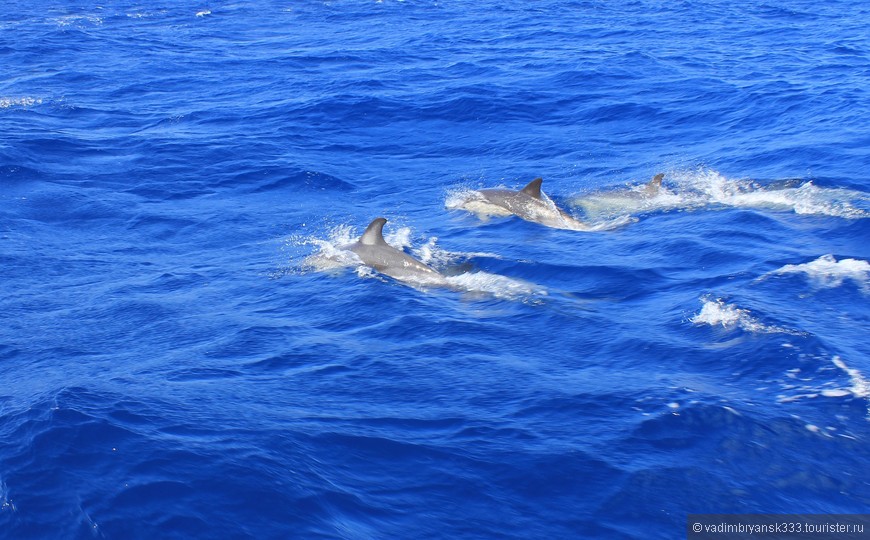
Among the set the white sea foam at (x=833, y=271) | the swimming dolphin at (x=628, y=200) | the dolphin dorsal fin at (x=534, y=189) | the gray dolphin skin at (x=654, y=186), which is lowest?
the white sea foam at (x=833, y=271)

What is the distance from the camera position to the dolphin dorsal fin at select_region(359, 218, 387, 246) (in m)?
14.9

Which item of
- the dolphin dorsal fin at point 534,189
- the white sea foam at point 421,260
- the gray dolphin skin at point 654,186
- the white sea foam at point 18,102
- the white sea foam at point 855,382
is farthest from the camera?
the white sea foam at point 18,102

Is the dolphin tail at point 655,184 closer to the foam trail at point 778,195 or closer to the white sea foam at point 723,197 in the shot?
the white sea foam at point 723,197

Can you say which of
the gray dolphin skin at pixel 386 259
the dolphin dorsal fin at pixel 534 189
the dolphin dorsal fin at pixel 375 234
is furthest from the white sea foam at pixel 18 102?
the dolphin dorsal fin at pixel 534 189

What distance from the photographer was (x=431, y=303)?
13.1 meters

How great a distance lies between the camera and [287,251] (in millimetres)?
15812

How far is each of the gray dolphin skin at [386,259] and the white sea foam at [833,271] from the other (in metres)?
5.02

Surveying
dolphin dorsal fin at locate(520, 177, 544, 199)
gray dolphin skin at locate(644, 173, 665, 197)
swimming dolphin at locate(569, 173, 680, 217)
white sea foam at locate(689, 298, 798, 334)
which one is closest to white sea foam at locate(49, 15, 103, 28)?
dolphin dorsal fin at locate(520, 177, 544, 199)

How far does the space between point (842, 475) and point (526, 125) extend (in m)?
17.8

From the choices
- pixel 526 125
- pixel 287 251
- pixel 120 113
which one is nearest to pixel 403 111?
pixel 526 125

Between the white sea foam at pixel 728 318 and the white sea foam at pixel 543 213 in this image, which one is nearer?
the white sea foam at pixel 728 318

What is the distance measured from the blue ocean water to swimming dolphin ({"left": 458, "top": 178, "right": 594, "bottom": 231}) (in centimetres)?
38

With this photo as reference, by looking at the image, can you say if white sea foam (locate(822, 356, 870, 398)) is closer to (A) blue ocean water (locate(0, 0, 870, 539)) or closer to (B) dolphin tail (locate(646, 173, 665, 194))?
(A) blue ocean water (locate(0, 0, 870, 539))

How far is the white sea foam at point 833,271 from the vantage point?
13.0 meters
